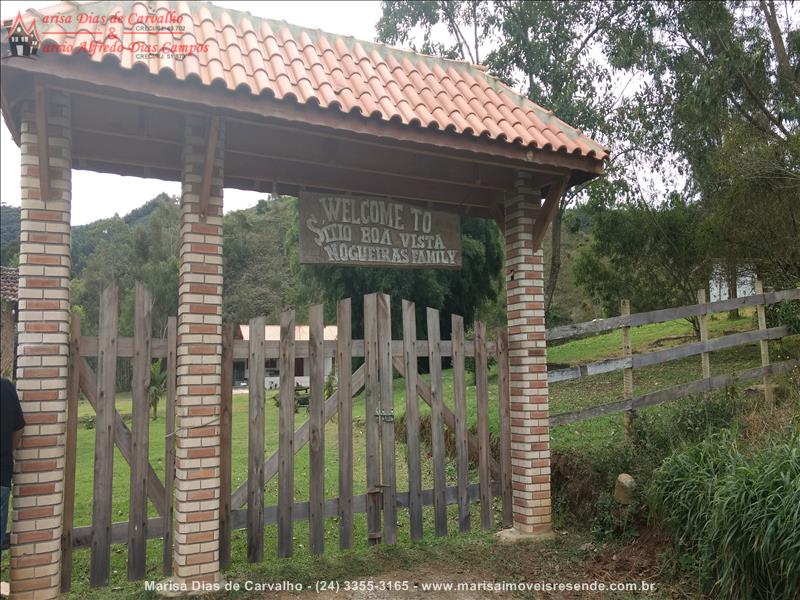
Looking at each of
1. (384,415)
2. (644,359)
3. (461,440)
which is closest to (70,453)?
(384,415)

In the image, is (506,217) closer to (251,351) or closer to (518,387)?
(518,387)

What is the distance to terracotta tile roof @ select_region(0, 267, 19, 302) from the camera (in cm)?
2547

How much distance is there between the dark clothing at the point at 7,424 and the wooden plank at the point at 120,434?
543 mm

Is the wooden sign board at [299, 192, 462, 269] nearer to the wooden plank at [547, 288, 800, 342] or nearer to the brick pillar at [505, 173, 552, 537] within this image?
the brick pillar at [505, 173, 552, 537]

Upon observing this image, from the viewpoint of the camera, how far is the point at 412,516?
221 inches

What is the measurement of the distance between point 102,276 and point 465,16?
44983 mm

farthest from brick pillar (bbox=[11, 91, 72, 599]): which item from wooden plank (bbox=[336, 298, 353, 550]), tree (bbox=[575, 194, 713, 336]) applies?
tree (bbox=[575, 194, 713, 336])

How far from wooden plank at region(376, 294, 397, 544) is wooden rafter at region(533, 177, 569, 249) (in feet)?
5.90

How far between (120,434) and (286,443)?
131 cm

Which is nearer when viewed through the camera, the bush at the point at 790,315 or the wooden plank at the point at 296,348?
the wooden plank at the point at 296,348

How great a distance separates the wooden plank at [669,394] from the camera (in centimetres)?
678

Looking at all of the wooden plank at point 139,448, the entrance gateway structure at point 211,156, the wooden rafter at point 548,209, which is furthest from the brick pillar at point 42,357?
the wooden rafter at point 548,209

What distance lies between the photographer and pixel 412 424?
5746 millimetres

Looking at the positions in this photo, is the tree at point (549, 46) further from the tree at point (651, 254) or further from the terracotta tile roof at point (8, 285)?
the terracotta tile roof at point (8, 285)
